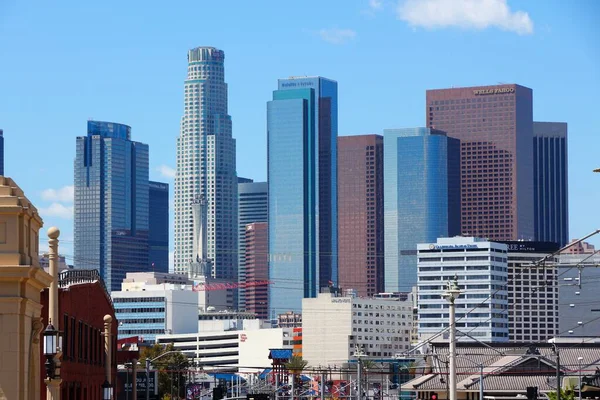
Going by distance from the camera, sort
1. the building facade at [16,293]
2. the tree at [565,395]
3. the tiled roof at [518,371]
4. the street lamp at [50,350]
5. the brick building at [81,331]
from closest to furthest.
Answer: the street lamp at [50,350]
the building facade at [16,293]
the brick building at [81,331]
the tree at [565,395]
the tiled roof at [518,371]

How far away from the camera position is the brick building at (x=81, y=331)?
197 feet

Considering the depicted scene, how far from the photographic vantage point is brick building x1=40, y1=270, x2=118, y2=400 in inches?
2365

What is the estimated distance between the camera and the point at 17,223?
4053 centimetres

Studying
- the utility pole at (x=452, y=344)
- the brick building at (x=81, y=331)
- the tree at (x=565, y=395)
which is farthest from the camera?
the tree at (x=565, y=395)

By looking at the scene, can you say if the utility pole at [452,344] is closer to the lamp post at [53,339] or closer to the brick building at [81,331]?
the brick building at [81,331]

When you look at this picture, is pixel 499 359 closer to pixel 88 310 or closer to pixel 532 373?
pixel 532 373

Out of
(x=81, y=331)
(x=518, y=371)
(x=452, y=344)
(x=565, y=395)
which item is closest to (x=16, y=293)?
(x=452, y=344)

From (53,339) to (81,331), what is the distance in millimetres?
28063

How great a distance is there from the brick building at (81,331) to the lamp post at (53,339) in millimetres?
6929

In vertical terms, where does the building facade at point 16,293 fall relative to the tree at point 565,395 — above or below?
above

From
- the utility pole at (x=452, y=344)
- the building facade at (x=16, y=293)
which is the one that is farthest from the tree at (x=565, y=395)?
the building facade at (x=16, y=293)

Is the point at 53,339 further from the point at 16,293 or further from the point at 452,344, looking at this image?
the point at 452,344

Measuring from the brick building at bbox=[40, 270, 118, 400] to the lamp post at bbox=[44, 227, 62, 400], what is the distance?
693cm

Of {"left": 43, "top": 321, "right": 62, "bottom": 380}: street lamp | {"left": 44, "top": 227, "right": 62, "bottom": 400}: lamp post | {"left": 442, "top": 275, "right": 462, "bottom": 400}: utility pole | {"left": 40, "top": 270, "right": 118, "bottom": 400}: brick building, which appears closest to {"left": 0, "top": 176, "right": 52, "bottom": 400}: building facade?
{"left": 44, "top": 227, "right": 62, "bottom": 400}: lamp post
